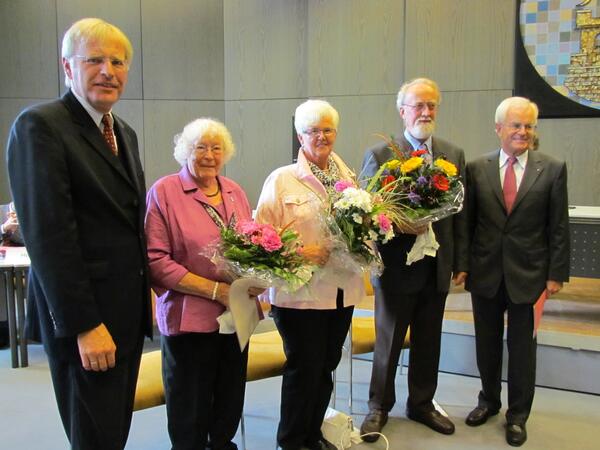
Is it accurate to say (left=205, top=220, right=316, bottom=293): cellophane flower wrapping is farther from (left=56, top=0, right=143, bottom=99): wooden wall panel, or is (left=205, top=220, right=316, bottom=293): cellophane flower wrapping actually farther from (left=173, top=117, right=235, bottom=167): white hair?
(left=56, top=0, right=143, bottom=99): wooden wall panel

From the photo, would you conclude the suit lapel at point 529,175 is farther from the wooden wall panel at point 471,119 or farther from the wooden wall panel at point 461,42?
the wooden wall panel at point 461,42

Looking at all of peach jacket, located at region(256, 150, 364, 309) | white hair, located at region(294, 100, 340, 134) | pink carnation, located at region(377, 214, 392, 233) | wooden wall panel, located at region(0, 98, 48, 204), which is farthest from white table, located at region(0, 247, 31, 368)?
wooden wall panel, located at region(0, 98, 48, 204)

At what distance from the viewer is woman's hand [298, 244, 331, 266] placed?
86.3 inches

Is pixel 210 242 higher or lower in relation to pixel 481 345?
higher

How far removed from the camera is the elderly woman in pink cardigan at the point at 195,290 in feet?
6.75

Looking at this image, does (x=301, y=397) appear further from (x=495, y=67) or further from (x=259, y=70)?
(x=259, y=70)

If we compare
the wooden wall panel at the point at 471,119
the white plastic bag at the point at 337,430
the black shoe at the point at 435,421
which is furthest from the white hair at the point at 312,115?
the wooden wall panel at the point at 471,119

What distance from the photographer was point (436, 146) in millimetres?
2805

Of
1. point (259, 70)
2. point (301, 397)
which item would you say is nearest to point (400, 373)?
point (301, 397)

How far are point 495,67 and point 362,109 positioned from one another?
144 centimetres

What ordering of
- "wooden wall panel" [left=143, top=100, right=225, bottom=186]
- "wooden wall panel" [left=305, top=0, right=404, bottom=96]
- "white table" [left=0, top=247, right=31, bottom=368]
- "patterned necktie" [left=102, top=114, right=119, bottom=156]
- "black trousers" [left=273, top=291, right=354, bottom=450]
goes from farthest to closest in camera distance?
1. "wooden wall panel" [left=143, top=100, right=225, bottom=186]
2. "wooden wall panel" [left=305, top=0, right=404, bottom=96]
3. "white table" [left=0, top=247, right=31, bottom=368]
4. "black trousers" [left=273, top=291, right=354, bottom=450]
5. "patterned necktie" [left=102, top=114, right=119, bottom=156]

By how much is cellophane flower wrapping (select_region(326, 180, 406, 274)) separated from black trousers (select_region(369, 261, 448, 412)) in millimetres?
552

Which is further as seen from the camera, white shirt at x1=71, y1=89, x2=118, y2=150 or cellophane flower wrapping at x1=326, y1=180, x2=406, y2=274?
cellophane flower wrapping at x1=326, y1=180, x2=406, y2=274

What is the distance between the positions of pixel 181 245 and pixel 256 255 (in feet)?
1.00
